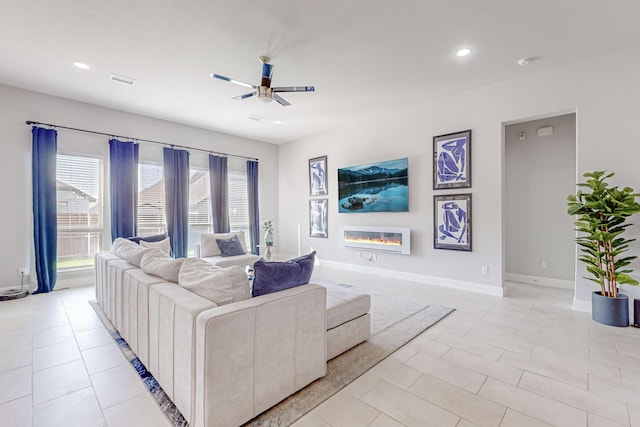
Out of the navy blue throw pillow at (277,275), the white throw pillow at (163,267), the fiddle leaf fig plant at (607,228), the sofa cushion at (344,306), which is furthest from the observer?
the fiddle leaf fig plant at (607,228)

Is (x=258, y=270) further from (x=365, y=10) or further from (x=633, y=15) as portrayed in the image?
(x=633, y=15)

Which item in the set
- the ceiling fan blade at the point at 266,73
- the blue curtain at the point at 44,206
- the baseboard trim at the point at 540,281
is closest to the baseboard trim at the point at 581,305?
the baseboard trim at the point at 540,281

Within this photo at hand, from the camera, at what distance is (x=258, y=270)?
1911 millimetres

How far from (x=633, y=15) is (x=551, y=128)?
83.4 inches

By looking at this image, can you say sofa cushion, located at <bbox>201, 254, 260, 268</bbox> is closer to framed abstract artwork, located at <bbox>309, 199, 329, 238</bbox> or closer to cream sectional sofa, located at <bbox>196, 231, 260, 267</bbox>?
cream sectional sofa, located at <bbox>196, 231, 260, 267</bbox>

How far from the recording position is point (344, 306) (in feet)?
8.12

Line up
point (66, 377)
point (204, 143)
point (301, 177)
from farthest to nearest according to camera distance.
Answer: point (301, 177), point (204, 143), point (66, 377)

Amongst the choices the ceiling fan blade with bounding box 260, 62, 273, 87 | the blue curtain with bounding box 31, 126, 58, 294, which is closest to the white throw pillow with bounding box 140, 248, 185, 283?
the ceiling fan blade with bounding box 260, 62, 273, 87

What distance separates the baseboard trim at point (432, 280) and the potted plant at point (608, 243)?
1132 mm

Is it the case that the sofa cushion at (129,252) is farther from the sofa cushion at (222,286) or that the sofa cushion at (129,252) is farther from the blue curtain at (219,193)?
the blue curtain at (219,193)

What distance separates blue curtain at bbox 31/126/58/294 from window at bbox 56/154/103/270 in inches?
8.1

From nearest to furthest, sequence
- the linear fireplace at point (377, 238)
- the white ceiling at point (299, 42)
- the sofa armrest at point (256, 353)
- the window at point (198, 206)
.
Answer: the sofa armrest at point (256, 353), the white ceiling at point (299, 42), the linear fireplace at point (377, 238), the window at point (198, 206)

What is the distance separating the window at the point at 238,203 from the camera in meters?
6.86

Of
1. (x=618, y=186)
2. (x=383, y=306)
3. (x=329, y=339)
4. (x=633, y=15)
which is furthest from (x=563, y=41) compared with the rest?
(x=329, y=339)
